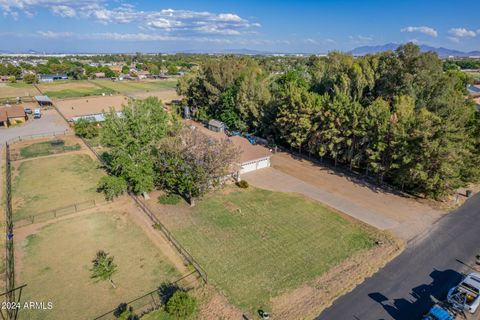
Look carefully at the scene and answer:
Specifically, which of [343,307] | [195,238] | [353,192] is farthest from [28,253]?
[353,192]

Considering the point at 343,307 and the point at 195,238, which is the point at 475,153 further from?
the point at 195,238

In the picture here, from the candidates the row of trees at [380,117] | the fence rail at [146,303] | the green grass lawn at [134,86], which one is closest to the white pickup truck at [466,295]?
the row of trees at [380,117]

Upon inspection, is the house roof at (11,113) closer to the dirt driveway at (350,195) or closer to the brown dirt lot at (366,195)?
the dirt driveway at (350,195)

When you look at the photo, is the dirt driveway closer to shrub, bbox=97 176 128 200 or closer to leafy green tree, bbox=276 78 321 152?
leafy green tree, bbox=276 78 321 152

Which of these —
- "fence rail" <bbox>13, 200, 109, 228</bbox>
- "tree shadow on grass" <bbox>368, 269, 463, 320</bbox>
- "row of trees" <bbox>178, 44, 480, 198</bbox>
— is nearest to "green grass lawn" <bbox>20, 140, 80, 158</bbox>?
"fence rail" <bbox>13, 200, 109, 228</bbox>

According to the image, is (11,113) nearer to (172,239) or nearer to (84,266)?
(84,266)

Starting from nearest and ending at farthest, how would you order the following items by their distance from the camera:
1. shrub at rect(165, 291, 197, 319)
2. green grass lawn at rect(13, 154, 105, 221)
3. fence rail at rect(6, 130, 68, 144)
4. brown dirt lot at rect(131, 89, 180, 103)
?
1. shrub at rect(165, 291, 197, 319)
2. green grass lawn at rect(13, 154, 105, 221)
3. fence rail at rect(6, 130, 68, 144)
4. brown dirt lot at rect(131, 89, 180, 103)
